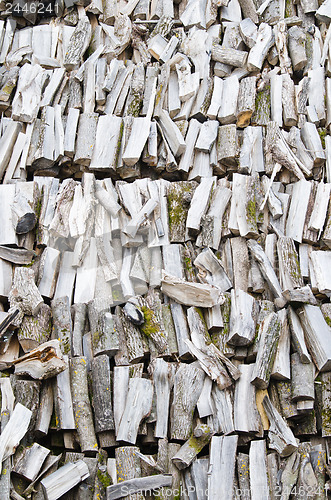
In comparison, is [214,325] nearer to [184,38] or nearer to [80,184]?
[80,184]

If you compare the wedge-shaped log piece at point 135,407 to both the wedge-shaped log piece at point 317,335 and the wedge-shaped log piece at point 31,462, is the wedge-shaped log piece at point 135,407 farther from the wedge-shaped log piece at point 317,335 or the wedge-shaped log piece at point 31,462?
the wedge-shaped log piece at point 317,335

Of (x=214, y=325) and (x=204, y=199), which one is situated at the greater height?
(x=204, y=199)

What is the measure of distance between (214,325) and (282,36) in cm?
307

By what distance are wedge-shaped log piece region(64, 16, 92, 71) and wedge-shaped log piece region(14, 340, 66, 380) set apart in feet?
9.28

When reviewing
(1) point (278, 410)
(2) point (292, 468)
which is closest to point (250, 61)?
(1) point (278, 410)

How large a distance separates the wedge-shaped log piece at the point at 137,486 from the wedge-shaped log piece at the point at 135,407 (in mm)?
259

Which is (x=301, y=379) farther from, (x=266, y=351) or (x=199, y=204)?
(x=199, y=204)

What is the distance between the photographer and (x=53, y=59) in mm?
5211

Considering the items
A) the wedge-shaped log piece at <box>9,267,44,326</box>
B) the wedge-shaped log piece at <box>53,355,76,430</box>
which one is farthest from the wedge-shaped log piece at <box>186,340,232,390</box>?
the wedge-shaped log piece at <box>9,267,44,326</box>

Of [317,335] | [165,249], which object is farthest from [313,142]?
[317,335]

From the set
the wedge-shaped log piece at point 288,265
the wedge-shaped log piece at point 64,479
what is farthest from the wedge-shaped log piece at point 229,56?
the wedge-shaped log piece at point 64,479

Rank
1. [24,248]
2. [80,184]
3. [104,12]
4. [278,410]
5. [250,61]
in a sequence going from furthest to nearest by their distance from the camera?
[104,12] < [250,61] < [80,184] < [24,248] < [278,410]

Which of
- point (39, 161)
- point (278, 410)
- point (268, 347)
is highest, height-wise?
point (39, 161)

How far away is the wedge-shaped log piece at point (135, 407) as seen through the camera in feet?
11.6
